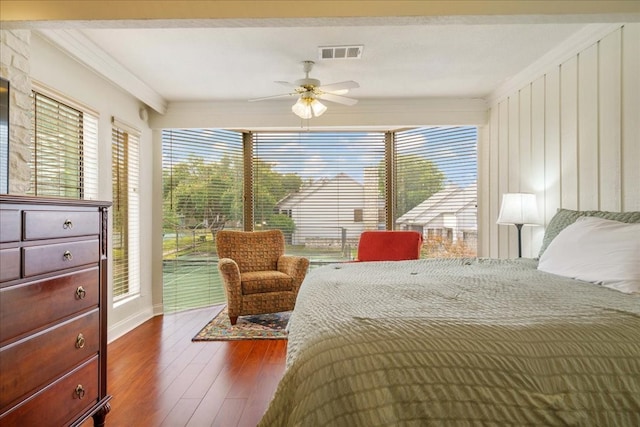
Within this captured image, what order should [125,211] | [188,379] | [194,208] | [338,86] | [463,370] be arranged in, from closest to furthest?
1. [463,370]
2. [188,379]
3. [338,86]
4. [125,211]
5. [194,208]

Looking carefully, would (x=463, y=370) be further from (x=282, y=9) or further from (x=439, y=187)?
(x=439, y=187)

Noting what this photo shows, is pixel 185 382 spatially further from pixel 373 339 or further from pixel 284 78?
pixel 284 78

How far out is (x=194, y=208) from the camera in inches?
182

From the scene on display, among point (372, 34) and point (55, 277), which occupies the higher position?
point (372, 34)

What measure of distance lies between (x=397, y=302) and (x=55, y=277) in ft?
4.69

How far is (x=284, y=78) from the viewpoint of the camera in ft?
12.0

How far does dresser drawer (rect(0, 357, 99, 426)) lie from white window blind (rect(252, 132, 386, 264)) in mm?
3281

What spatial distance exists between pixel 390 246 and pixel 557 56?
89.5 inches

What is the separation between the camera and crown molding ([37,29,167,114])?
265 cm

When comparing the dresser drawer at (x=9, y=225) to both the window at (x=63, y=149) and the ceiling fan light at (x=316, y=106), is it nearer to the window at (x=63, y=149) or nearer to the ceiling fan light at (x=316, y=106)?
the window at (x=63, y=149)

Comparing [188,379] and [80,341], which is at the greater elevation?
[80,341]

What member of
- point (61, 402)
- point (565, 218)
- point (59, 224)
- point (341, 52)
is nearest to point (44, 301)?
point (59, 224)

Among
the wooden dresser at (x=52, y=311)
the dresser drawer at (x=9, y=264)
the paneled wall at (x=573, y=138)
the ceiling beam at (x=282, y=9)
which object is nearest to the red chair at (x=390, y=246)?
the paneled wall at (x=573, y=138)

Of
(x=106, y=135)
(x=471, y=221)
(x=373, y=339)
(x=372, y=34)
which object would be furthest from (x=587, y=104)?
(x=106, y=135)
